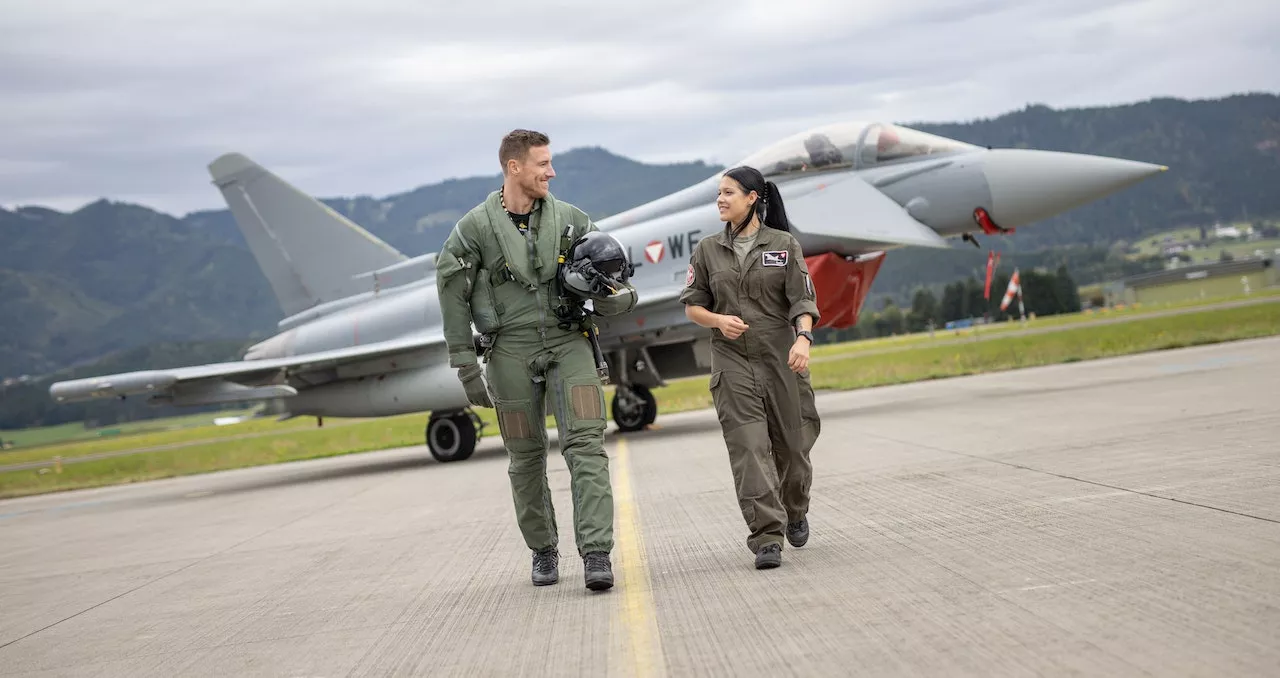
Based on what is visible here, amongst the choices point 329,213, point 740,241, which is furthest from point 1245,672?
point 329,213

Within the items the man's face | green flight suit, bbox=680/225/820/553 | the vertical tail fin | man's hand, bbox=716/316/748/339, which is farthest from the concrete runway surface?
the vertical tail fin

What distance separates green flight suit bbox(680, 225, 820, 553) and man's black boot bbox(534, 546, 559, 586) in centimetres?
103

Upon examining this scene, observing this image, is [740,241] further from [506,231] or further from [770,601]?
[770,601]

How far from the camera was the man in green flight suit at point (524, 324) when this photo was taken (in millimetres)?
6207

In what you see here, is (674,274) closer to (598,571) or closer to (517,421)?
(517,421)

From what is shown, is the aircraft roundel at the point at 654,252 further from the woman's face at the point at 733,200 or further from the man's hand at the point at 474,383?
the man's hand at the point at 474,383

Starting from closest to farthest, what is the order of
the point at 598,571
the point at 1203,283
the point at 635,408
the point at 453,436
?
1. the point at 598,571
2. the point at 453,436
3. the point at 635,408
4. the point at 1203,283

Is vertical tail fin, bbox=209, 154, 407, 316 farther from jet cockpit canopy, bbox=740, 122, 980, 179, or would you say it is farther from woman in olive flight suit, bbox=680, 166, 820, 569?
woman in olive flight suit, bbox=680, 166, 820, 569

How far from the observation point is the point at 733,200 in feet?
20.7

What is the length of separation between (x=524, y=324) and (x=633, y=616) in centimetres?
183

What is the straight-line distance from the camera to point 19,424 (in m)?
165

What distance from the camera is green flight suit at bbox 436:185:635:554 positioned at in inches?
244

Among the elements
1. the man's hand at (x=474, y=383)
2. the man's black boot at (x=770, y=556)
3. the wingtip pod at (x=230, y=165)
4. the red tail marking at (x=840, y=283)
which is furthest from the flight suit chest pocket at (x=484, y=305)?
the wingtip pod at (x=230, y=165)

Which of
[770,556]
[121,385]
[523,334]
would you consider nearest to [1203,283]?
[121,385]
